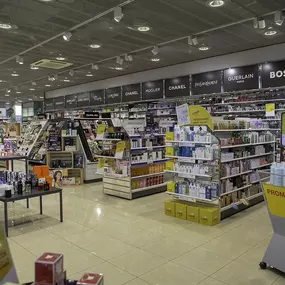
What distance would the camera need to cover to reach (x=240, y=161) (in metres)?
6.08

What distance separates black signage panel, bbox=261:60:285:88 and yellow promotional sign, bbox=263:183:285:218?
4.66 metres

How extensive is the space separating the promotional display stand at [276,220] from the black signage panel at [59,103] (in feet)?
41.9

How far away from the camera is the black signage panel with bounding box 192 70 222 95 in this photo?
8414 millimetres

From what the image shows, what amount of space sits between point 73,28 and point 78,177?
4439 mm

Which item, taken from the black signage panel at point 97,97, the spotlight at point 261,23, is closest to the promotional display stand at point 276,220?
the spotlight at point 261,23

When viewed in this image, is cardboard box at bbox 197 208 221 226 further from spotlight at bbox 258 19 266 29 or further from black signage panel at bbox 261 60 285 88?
black signage panel at bbox 261 60 285 88

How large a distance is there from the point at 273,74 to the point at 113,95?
6.16 m

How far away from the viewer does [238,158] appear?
591 centimetres

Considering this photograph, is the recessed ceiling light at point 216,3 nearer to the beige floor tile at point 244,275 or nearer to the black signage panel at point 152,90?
the beige floor tile at point 244,275

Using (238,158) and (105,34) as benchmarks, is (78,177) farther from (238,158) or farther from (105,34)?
(238,158)

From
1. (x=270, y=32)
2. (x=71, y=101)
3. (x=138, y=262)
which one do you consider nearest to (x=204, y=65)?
(x=270, y=32)

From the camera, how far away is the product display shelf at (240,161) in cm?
557

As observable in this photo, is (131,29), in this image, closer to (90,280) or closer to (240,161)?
(240,161)

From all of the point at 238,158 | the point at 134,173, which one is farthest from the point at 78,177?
the point at 238,158
